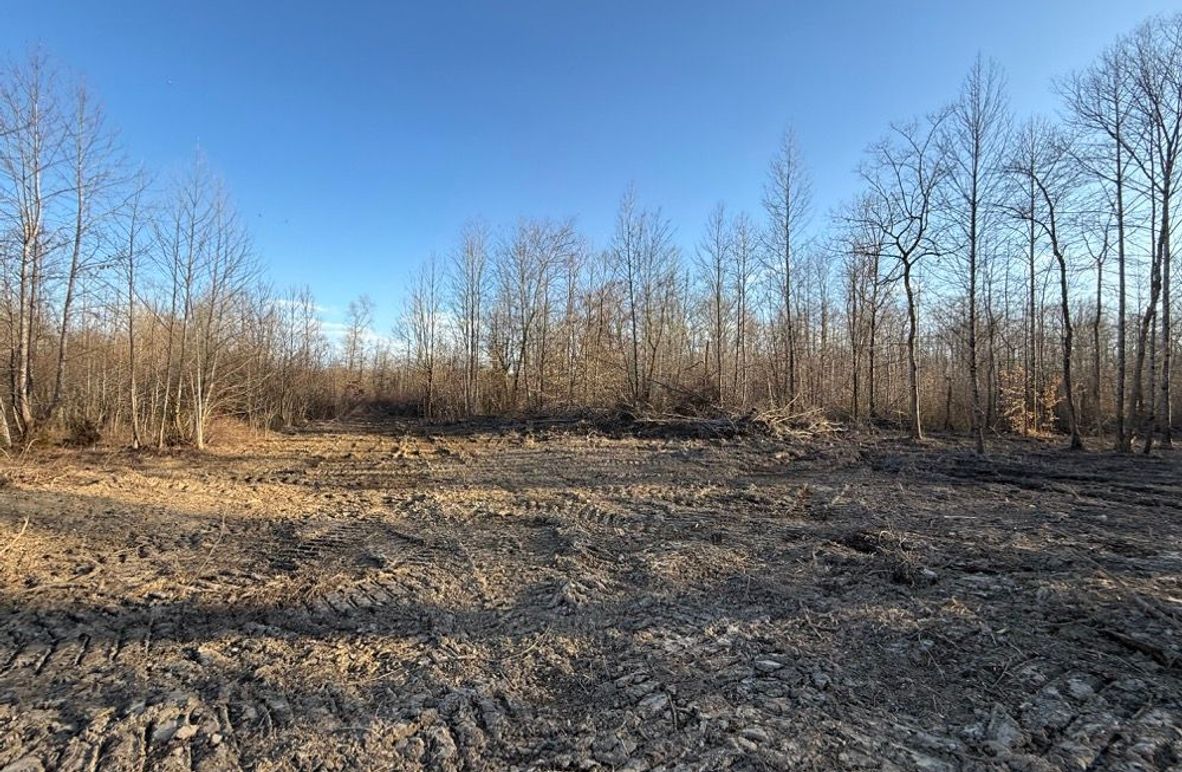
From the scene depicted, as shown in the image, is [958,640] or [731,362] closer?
[958,640]

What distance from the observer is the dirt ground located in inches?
101

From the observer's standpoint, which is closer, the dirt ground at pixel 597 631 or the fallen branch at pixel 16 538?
the dirt ground at pixel 597 631

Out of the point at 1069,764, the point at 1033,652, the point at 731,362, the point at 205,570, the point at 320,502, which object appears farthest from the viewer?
the point at 731,362

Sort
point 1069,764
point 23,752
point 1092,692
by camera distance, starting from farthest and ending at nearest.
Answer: point 1092,692 → point 23,752 → point 1069,764

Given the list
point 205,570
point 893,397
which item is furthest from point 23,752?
point 893,397

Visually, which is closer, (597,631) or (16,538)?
(597,631)

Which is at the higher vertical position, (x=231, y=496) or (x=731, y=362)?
(x=731, y=362)

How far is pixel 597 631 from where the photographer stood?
3.79 meters

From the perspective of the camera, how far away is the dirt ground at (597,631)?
2.56 m

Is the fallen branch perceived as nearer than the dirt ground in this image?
No

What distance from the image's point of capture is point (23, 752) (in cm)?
251

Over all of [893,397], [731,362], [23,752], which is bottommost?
Result: [23,752]

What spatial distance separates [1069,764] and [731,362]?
23.3 meters

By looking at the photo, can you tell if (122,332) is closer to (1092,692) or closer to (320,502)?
(320,502)
